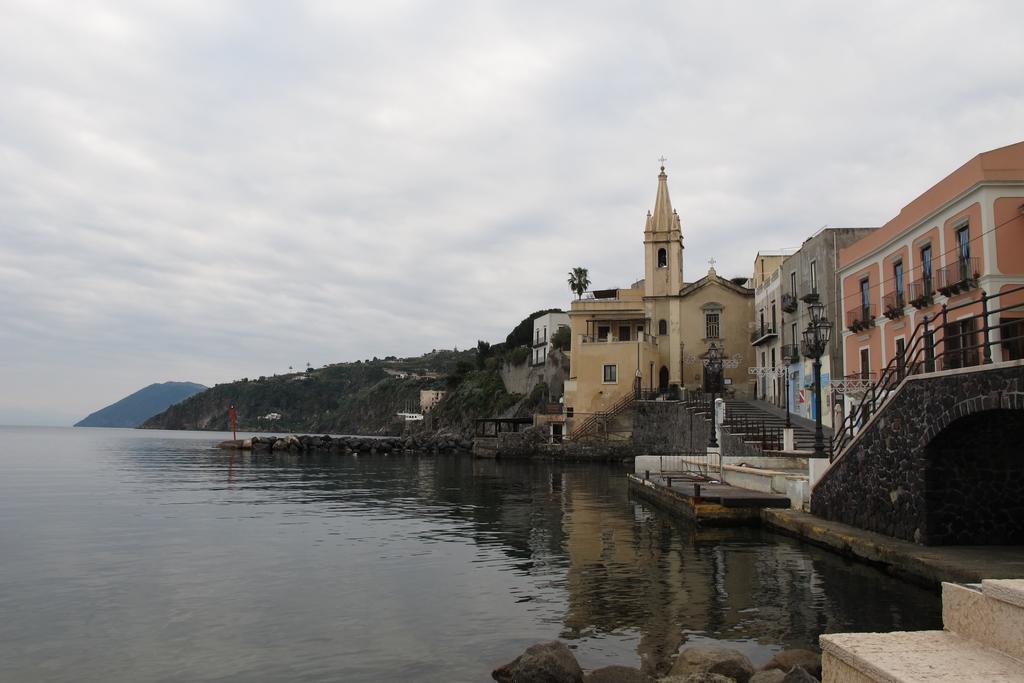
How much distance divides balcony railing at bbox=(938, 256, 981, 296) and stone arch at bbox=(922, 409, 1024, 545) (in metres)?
12.9

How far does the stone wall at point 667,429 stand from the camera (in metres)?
49.1

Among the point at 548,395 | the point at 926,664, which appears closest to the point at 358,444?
the point at 548,395

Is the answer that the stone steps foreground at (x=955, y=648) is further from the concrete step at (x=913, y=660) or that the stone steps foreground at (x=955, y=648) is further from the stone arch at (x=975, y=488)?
the stone arch at (x=975, y=488)

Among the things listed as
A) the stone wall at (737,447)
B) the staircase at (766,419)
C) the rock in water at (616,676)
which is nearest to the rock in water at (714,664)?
the rock in water at (616,676)

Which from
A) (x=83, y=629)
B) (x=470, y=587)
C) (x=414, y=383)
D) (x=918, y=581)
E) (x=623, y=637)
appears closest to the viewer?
(x=623, y=637)

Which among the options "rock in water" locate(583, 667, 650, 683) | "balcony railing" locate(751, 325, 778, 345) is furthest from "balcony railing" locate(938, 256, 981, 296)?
"balcony railing" locate(751, 325, 778, 345)

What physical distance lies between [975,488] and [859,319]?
20.1 meters

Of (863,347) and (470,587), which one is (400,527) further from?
(863,347)

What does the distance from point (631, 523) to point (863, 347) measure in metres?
16.0

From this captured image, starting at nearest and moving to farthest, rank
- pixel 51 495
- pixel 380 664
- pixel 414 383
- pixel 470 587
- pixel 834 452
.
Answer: pixel 380 664
pixel 470 587
pixel 834 452
pixel 51 495
pixel 414 383

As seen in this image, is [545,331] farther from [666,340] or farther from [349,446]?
[666,340]

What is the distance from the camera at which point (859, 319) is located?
3247 cm

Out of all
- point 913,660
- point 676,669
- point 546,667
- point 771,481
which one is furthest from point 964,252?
point 913,660

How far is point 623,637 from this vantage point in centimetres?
1070
